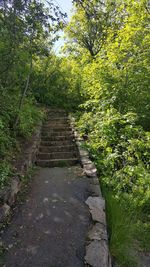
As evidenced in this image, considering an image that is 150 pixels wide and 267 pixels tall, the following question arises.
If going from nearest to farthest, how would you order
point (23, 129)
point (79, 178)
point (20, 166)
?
point (20, 166), point (79, 178), point (23, 129)

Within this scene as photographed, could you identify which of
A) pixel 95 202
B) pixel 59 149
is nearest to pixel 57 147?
pixel 59 149

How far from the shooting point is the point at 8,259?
203 centimetres

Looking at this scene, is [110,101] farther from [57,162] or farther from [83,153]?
[57,162]

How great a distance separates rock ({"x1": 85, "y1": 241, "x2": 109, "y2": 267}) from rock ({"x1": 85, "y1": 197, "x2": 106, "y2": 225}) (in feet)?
1.31

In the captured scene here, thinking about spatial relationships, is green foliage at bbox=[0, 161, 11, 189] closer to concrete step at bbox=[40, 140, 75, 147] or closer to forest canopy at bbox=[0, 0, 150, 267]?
forest canopy at bbox=[0, 0, 150, 267]

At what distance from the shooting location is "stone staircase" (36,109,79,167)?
4.54 meters

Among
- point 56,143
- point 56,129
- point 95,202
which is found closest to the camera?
point 95,202

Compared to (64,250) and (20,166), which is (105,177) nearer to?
(20,166)

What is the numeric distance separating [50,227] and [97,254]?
712mm

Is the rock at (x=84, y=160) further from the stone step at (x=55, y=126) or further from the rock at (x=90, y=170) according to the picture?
the stone step at (x=55, y=126)

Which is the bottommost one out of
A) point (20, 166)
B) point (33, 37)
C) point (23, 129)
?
point (20, 166)

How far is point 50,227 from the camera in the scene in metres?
2.53

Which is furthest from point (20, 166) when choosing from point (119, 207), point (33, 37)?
point (33, 37)

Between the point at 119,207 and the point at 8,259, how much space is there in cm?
164
